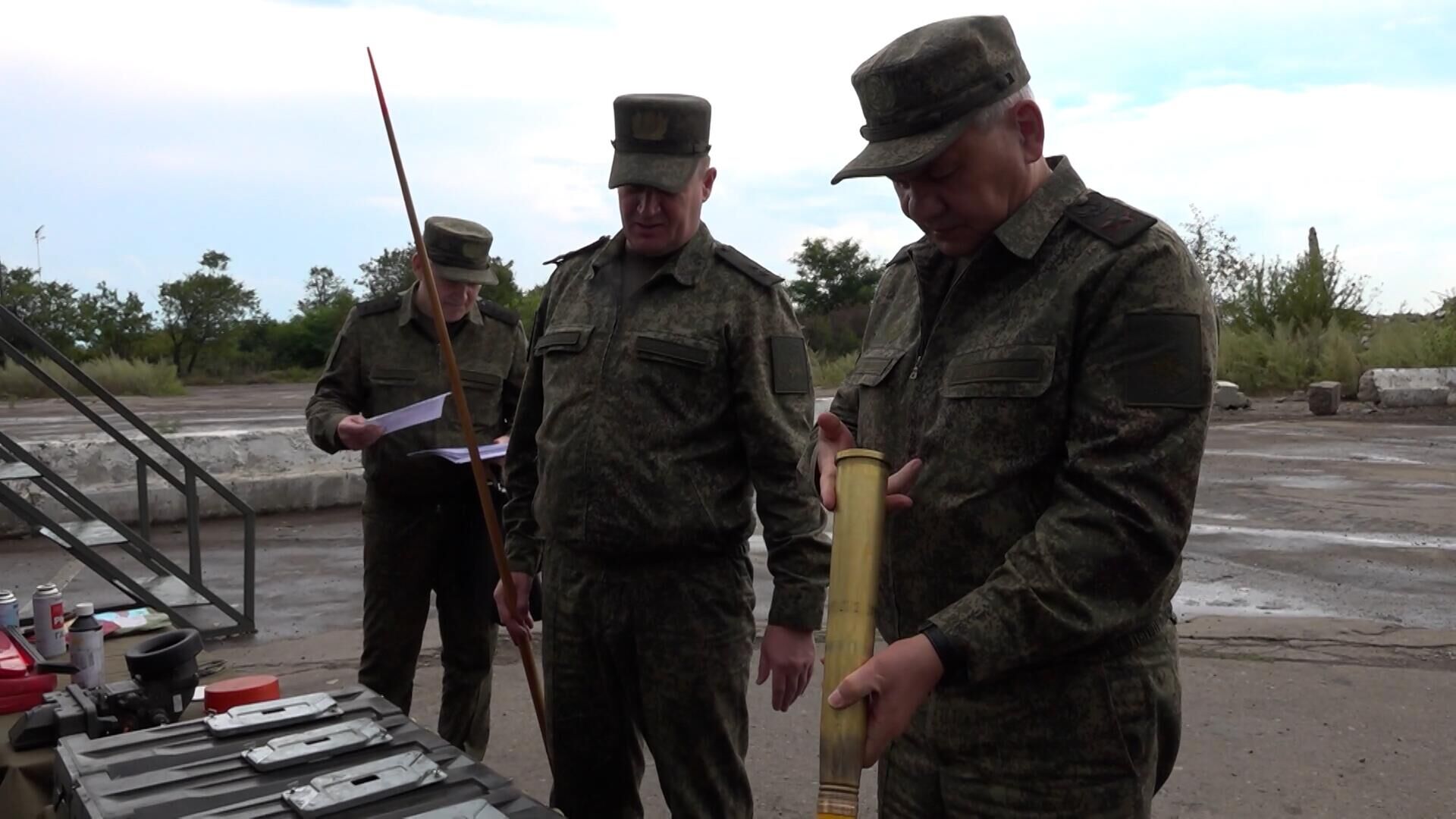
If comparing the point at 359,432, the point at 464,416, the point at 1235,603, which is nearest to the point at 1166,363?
the point at 464,416

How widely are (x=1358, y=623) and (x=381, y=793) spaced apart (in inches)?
210

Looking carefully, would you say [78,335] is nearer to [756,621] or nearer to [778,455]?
[756,621]

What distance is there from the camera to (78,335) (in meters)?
41.2

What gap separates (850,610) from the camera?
1.64 m

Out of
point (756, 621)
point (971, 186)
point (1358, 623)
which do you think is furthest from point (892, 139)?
point (1358, 623)

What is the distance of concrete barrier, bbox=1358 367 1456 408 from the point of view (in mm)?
16625

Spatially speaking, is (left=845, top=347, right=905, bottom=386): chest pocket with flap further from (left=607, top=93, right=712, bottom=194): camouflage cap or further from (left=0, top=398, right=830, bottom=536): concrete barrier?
(left=0, top=398, right=830, bottom=536): concrete barrier

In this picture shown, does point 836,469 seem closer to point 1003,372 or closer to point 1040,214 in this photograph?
point 1003,372

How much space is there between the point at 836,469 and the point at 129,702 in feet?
6.39

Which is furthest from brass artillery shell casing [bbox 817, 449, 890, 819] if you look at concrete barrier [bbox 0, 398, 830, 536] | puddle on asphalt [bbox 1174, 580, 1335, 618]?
concrete barrier [bbox 0, 398, 830, 536]

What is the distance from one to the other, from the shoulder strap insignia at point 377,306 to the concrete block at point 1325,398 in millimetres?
15231

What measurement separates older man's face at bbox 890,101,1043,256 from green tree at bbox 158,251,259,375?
46.2 meters

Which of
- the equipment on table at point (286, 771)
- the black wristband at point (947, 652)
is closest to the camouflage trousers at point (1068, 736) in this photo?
the black wristband at point (947, 652)

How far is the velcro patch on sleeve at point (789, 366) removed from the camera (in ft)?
9.55
